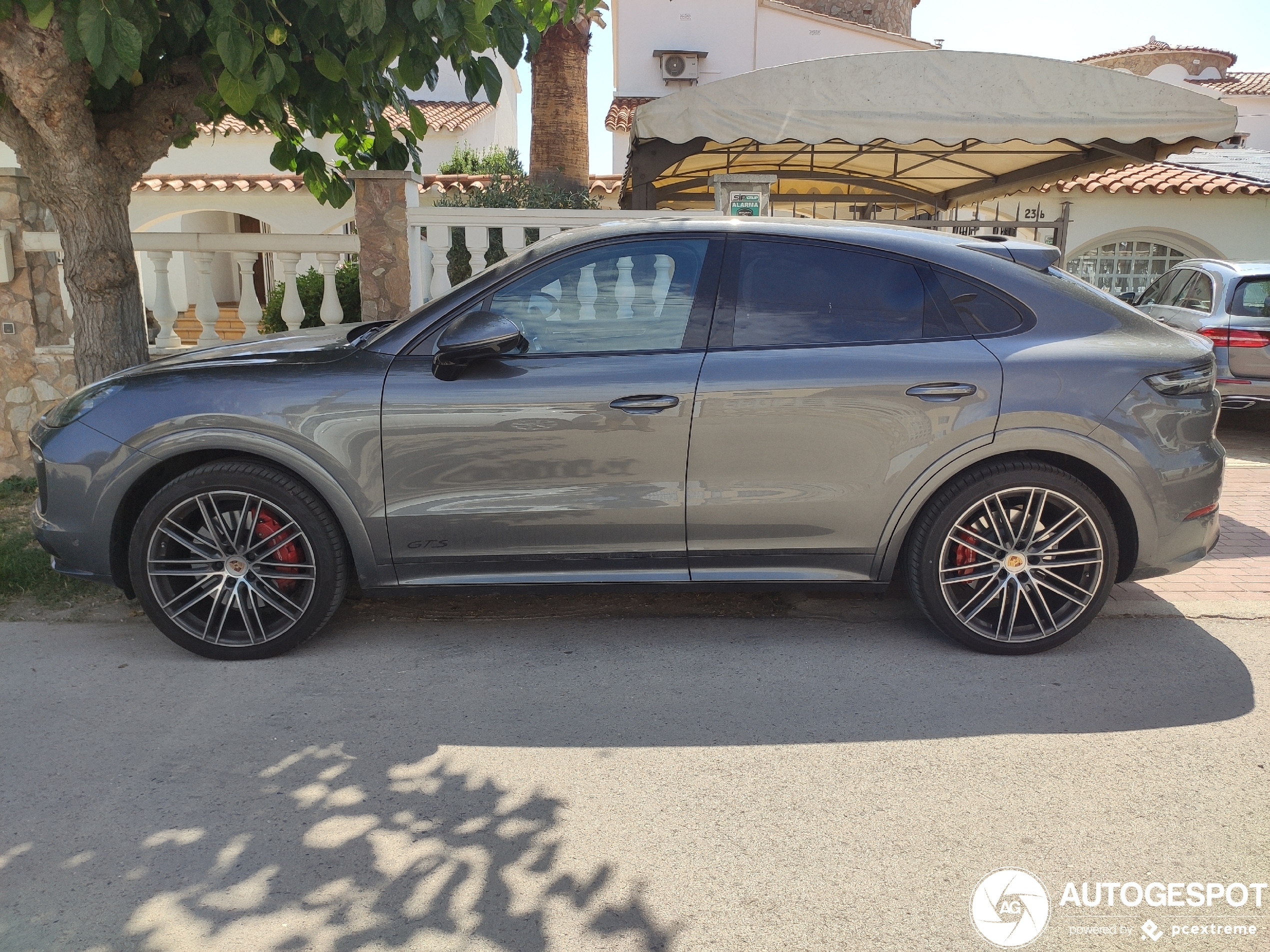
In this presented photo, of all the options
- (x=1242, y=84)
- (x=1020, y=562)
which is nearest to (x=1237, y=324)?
(x=1020, y=562)

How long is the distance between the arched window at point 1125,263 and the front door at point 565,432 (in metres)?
16.2

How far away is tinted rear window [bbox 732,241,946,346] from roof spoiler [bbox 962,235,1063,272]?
39 cm

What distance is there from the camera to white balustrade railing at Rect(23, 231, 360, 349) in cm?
734

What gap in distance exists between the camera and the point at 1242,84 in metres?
27.6

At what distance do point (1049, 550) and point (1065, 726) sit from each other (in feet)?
2.67

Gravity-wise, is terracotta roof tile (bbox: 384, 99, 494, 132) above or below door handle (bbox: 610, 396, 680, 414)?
above

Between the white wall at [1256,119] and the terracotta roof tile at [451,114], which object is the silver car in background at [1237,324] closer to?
the terracotta roof tile at [451,114]

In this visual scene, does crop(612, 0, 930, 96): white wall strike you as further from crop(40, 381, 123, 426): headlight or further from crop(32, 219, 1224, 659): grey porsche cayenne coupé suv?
crop(40, 381, 123, 426): headlight

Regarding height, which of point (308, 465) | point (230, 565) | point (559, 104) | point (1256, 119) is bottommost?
point (230, 565)

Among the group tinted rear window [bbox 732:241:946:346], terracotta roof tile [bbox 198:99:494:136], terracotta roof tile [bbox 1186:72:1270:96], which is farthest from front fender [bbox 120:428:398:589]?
terracotta roof tile [bbox 1186:72:1270:96]

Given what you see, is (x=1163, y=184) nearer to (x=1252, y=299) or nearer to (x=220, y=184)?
(x=1252, y=299)

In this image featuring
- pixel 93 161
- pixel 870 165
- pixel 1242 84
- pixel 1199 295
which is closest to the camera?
pixel 93 161

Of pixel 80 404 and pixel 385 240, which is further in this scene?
pixel 385 240

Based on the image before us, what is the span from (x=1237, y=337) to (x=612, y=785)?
7.97 m
